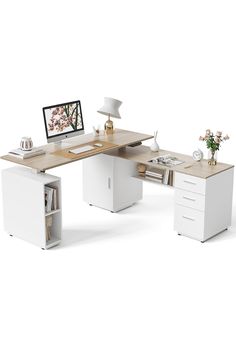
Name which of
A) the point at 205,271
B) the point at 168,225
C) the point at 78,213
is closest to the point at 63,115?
the point at 78,213

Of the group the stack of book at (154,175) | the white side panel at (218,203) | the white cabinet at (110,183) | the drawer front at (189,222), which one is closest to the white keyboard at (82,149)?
the white cabinet at (110,183)

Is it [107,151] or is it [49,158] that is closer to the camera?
[49,158]

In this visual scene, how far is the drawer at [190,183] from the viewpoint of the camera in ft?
22.1

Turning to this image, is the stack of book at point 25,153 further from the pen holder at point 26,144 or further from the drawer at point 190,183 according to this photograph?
the drawer at point 190,183

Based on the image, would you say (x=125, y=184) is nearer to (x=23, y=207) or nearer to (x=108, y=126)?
(x=108, y=126)

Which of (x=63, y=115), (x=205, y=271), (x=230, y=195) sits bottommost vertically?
(x=205, y=271)

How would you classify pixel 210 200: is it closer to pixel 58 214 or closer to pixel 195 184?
pixel 195 184

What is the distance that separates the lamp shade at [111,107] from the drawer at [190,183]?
1.29 meters

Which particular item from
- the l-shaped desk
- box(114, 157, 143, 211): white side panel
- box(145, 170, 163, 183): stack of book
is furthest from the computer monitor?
box(145, 170, 163, 183): stack of book

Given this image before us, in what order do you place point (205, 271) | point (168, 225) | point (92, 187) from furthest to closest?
1. point (92, 187)
2. point (168, 225)
3. point (205, 271)

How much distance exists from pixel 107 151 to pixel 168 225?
110cm

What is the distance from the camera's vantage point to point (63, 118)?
7391 mm

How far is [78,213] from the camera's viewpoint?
7770 mm

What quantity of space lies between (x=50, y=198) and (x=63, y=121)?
1080 millimetres
